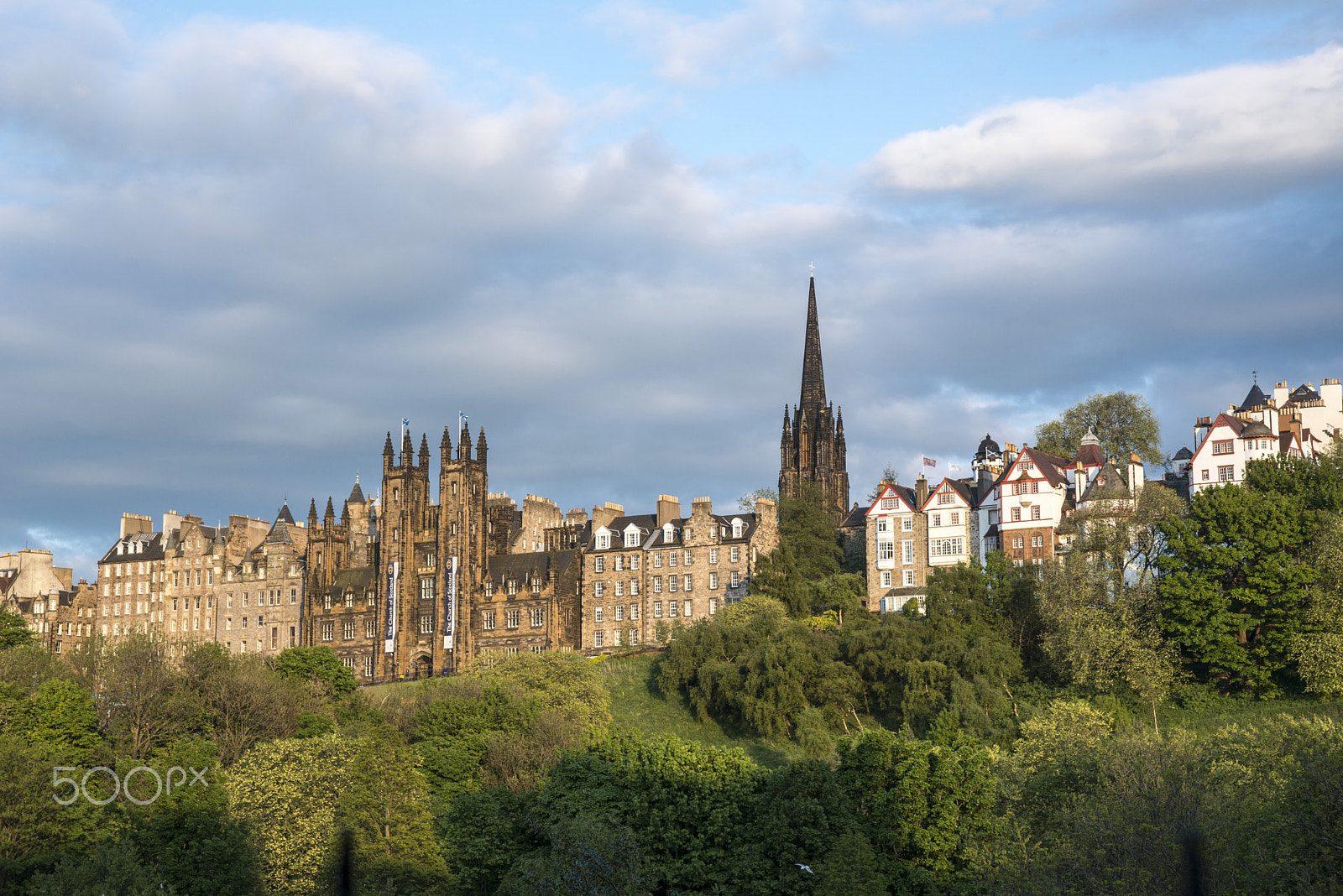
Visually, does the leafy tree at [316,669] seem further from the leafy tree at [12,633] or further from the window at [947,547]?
the window at [947,547]

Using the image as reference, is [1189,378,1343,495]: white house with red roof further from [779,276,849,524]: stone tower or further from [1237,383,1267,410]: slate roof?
[779,276,849,524]: stone tower

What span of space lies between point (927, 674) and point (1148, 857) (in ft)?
119

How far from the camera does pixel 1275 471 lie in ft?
260

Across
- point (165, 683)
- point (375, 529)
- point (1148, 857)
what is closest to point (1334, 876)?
point (1148, 857)

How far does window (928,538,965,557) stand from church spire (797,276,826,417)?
37696 millimetres

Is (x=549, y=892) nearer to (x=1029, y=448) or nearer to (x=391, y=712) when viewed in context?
(x=391, y=712)

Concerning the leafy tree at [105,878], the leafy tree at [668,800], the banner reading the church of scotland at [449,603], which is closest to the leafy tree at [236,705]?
the leafy tree at [105,878]

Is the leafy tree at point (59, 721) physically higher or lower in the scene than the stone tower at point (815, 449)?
lower

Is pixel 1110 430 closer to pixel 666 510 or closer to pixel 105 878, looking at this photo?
pixel 666 510

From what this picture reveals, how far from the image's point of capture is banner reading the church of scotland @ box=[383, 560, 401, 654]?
119 m

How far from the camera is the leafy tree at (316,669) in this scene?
87.5m

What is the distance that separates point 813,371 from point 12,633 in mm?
76576

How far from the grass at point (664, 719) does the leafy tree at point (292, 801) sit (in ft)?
59.4

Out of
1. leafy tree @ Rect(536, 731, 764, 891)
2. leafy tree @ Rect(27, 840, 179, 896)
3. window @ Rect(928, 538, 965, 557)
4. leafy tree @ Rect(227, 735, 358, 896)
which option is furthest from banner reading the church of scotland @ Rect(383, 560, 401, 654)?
leafy tree @ Rect(27, 840, 179, 896)
